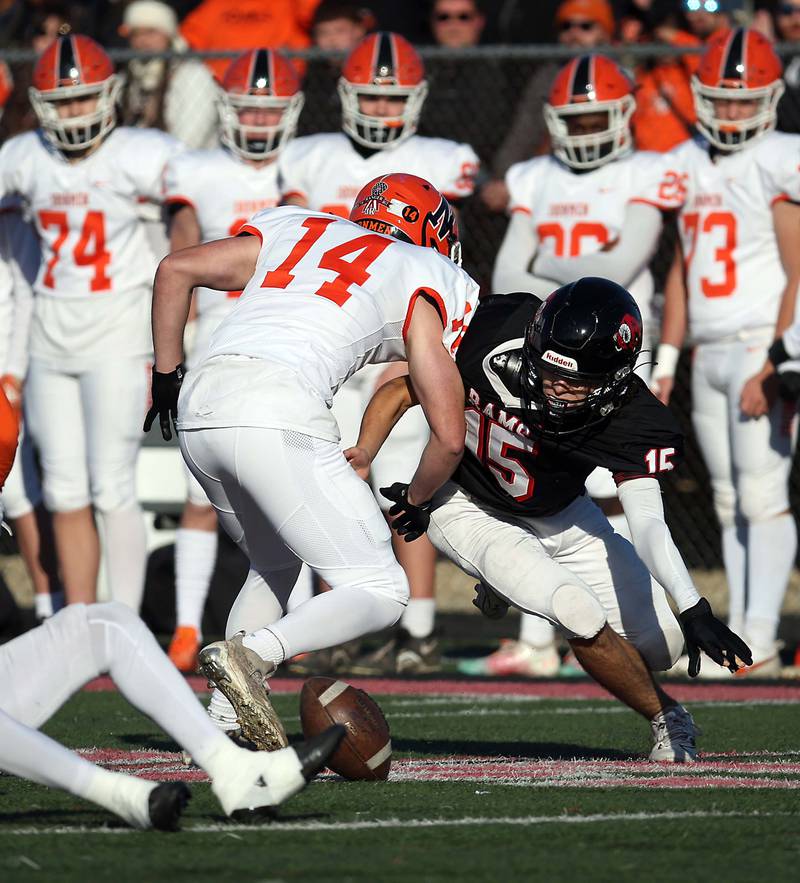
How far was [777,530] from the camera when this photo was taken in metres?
7.01

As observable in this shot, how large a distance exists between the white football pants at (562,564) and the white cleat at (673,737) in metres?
0.23

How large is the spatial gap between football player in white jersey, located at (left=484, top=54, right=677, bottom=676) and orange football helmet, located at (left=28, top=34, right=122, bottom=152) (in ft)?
6.00

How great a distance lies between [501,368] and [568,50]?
382 cm

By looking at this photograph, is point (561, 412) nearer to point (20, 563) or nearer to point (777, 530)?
point (777, 530)

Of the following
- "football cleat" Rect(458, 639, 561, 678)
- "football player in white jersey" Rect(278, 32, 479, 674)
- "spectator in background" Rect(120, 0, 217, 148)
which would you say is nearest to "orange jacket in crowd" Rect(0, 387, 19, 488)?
"football player in white jersey" Rect(278, 32, 479, 674)

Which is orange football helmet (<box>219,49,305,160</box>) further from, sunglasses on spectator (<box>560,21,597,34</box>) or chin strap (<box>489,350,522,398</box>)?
chin strap (<box>489,350,522,398</box>)

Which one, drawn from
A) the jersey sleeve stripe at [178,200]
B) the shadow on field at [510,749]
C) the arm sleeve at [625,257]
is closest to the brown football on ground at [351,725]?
the shadow on field at [510,749]

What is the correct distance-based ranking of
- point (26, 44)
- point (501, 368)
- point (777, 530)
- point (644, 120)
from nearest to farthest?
point (501, 368)
point (777, 530)
point (644, 120)
point (26, 44)

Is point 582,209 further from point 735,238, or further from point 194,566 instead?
point 194,566

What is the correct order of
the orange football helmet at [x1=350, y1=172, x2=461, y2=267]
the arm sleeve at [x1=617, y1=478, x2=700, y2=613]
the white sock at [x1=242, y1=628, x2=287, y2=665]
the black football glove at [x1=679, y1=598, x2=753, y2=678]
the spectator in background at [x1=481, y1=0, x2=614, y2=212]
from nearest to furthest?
the white sock at [x1=242, y1=628, x2=287, y2=665]
the black football glove at [x1=679, y1=598, x2=753, y2=678]
the arm sleeve at [x1=617, y1=478, x2=700, y2=613]
the orange football helmet at [x1=350, y1=172, x2=461, y2=267]
the spectator in background at [x1=481, y1=0, x2=614, y2=212]

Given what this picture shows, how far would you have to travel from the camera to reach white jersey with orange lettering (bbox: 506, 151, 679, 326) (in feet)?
23.5

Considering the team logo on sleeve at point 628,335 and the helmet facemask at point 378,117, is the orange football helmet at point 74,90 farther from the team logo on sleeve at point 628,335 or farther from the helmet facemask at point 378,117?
the team logo on sleeve at point 628,335

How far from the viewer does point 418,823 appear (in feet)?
11.3

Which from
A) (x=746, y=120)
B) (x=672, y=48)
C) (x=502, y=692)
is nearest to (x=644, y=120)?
(x=672, y=48)
